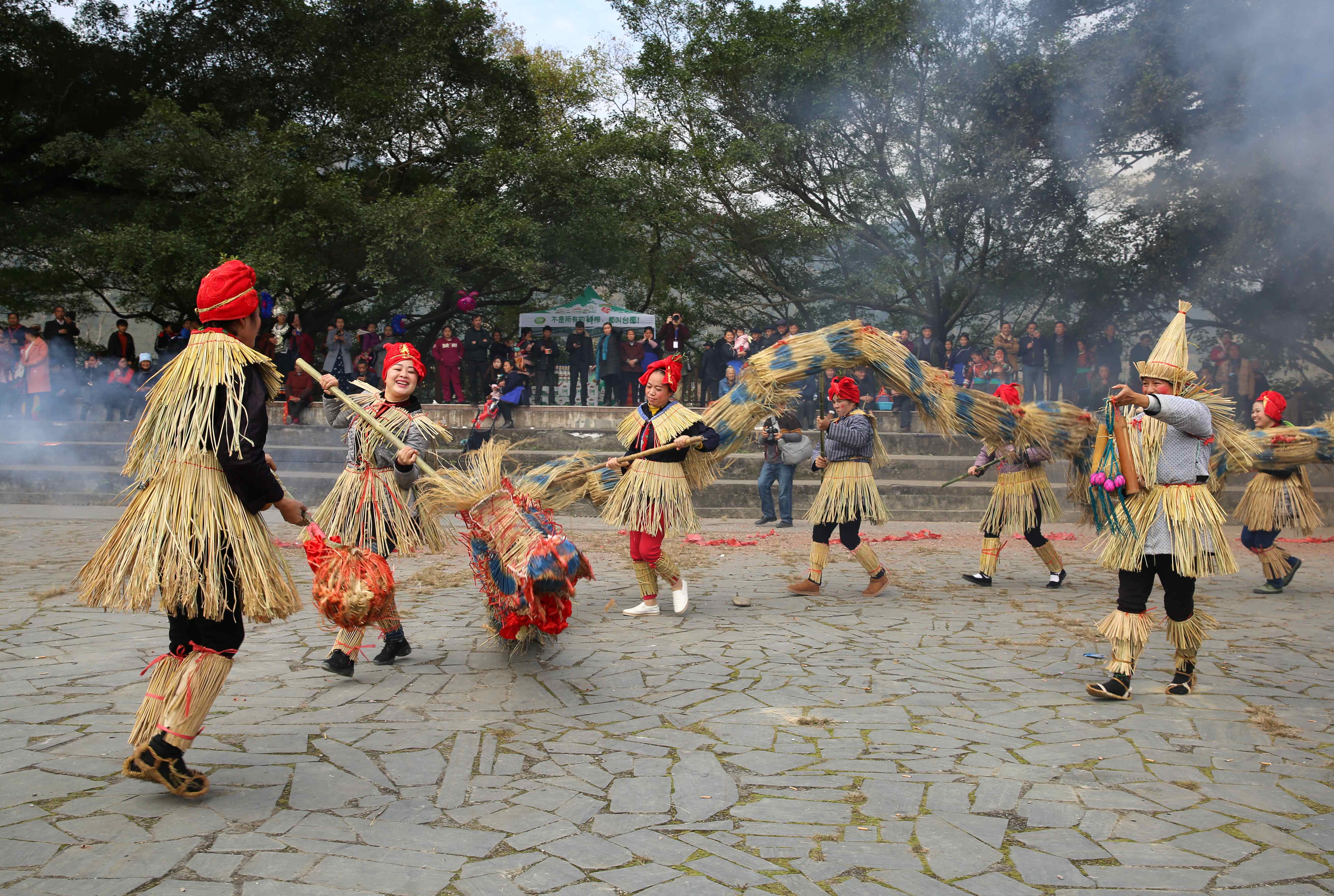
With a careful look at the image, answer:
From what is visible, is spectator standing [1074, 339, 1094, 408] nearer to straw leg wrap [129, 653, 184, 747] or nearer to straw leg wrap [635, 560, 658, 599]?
straw leg wrap [635, 560, 658, 599]

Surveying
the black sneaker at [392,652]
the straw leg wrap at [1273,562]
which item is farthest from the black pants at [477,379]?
the straw leg wrap at [1273,562]

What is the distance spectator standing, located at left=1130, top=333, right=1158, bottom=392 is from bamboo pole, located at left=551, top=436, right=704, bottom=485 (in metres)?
10.6

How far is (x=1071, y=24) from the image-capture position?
16562 mm

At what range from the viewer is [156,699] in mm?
3422

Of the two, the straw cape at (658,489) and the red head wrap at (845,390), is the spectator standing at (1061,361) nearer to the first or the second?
the red head wrap at (845,390)

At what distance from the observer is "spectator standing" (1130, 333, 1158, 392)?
16.1m

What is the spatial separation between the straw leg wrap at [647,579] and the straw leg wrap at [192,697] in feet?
11.4

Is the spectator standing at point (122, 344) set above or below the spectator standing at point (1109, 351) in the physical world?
below

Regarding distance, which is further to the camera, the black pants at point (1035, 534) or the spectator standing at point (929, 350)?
the spectator standing at point (929, 350)

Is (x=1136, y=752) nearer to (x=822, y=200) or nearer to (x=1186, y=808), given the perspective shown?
(x=1186, y=808)

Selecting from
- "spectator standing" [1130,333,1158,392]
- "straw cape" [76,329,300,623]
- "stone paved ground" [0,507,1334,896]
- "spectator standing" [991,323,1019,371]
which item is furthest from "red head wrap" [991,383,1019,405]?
"spectator standing" [991,323,1019,371]

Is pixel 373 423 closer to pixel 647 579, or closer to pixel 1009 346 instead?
pixel 647 579

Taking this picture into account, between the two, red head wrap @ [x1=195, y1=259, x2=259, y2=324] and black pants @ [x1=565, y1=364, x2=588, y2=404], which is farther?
black pants @ [x1=565, y1=364, x2=588, y2=404]

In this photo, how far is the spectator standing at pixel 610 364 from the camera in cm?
1744
